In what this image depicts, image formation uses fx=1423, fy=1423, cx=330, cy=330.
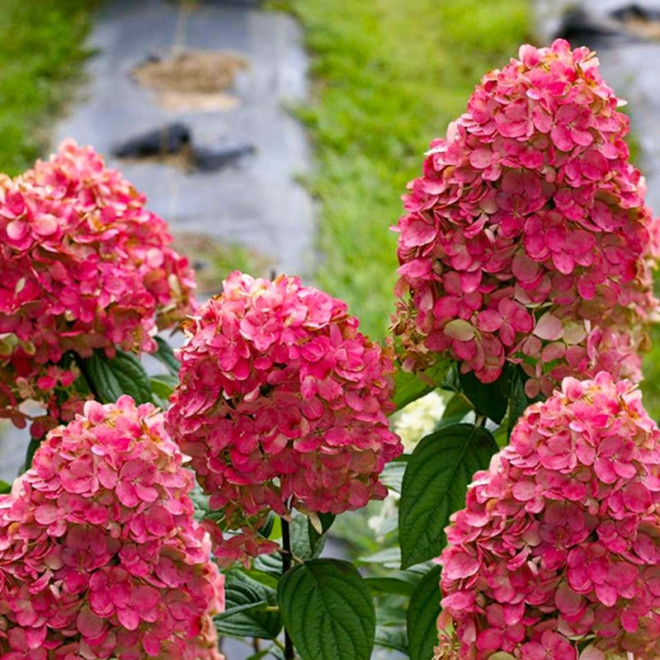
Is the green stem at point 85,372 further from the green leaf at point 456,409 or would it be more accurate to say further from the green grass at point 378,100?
the green grass at point 378,100

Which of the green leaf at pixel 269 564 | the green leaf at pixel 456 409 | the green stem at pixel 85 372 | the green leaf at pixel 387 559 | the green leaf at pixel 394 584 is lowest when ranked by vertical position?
the green leaf at pixel 387 559

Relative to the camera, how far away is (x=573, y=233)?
1.20 metres

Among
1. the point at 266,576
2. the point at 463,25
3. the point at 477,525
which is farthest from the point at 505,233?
the point at 463,25

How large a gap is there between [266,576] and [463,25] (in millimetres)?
5211

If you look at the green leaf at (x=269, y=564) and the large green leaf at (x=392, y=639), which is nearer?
the green leaf at (x=269, y=564)

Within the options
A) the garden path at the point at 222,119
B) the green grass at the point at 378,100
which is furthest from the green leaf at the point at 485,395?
the garden path at the point at 222,119

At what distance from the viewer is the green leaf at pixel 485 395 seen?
129 centimetres

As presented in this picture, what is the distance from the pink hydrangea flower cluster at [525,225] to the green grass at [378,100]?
7.86 ft

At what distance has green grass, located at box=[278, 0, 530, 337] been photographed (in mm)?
4207

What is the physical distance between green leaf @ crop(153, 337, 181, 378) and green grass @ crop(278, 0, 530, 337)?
6.73 ft

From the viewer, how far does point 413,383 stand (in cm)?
132

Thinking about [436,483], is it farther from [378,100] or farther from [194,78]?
[194,78]

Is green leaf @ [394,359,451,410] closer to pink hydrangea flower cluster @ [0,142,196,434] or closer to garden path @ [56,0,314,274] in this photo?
pink hydrangea flower cluster @ [0,142,196,434]

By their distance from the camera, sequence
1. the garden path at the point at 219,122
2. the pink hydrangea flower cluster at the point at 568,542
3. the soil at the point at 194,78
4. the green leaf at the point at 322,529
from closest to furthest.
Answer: the pink hydrangea flower cluster at the point at 568,542 < the green leaf at the point at 322,529 < the garden path at the point at 219,122 < the soil at the point at 194,78
